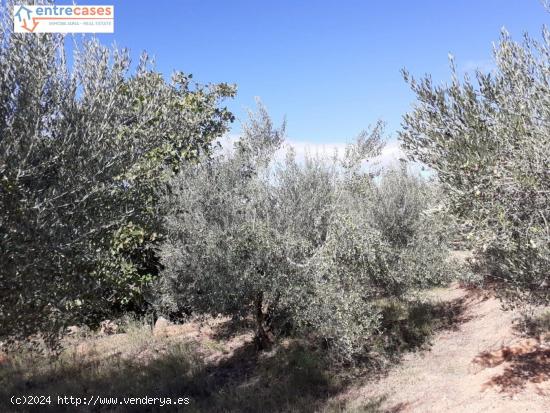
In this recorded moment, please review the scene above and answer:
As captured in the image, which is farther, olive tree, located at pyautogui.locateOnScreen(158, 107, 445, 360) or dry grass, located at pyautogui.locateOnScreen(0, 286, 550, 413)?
olive tree, located at pyautogui.locateOnScreen(158, 107, 445, 360)

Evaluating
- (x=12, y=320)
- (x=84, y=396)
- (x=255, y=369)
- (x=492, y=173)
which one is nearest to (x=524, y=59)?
(x=492, y=173)

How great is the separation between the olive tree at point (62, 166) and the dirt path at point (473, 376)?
7.09m

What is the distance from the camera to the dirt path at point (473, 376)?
909 centimetres

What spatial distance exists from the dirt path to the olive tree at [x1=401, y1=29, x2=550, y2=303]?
3.05 meters

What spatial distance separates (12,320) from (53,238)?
152 centimetres

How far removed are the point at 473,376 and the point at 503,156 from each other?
659cm

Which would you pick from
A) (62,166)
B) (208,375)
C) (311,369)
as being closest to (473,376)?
(311,369)

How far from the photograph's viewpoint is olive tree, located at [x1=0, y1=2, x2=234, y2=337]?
4770mm

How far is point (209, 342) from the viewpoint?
14516 millimetres

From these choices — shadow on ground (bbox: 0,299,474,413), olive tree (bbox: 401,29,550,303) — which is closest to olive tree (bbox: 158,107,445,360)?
shadow on ground (bbox: 0,299,474,413)

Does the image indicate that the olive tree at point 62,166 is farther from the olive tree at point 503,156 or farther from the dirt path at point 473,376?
the dirt path at point 473,376

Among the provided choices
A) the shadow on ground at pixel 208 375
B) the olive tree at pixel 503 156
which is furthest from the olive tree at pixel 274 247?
the olive tree at pixel 503 156

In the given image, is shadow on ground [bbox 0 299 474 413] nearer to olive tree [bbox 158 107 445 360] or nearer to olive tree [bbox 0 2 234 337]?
olive tree [bbox 158 107 445 360]

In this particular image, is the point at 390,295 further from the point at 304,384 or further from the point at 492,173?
the point at 492,173
